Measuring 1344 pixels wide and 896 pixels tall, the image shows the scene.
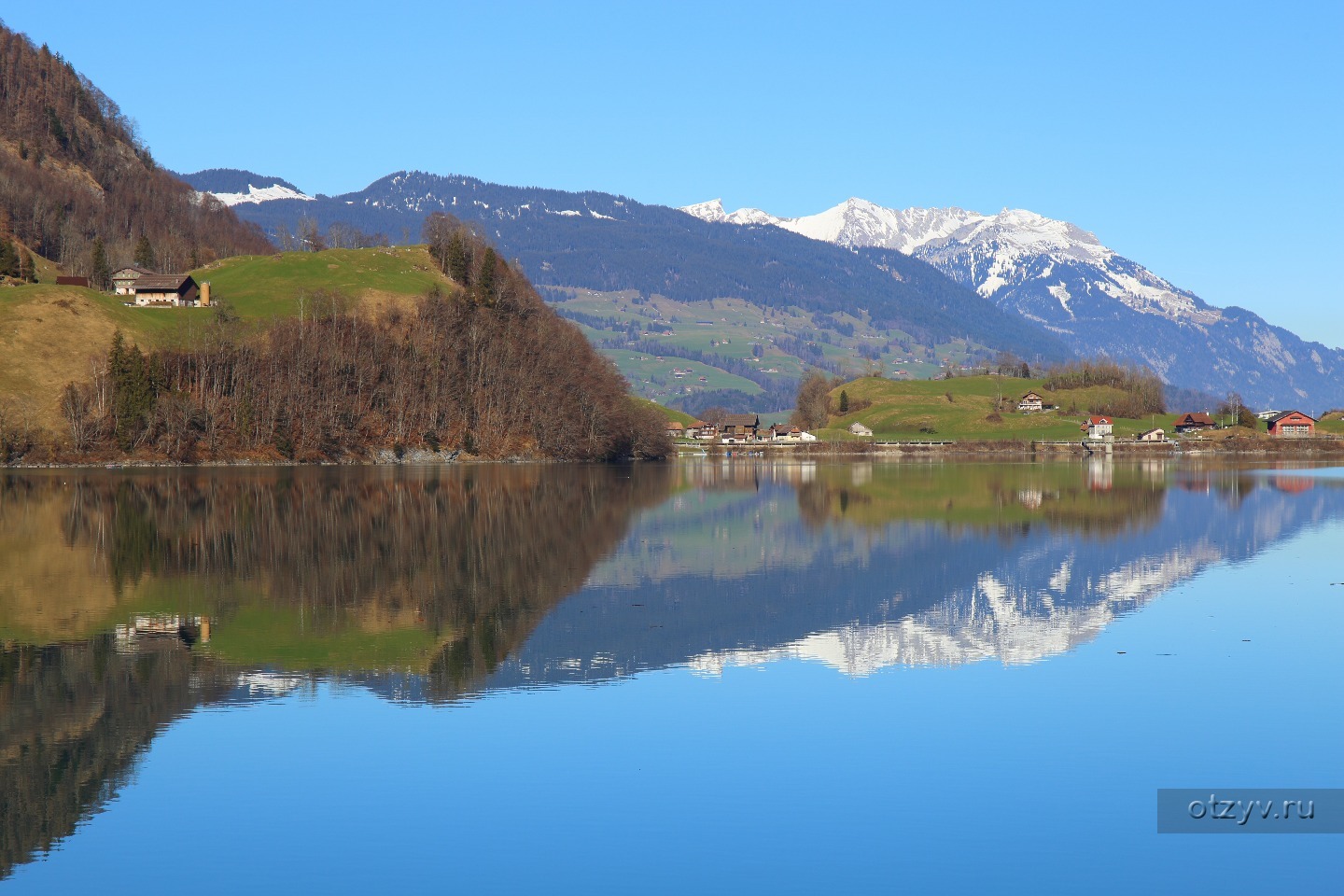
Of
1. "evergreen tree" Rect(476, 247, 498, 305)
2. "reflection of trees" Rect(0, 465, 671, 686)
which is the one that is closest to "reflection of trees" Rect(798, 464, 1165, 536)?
"reflection of trees" Rect(0, 465, 671, 686)

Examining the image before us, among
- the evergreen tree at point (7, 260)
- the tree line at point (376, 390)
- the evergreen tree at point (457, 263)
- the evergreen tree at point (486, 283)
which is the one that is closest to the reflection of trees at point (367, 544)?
the tree line at point (376, 390)

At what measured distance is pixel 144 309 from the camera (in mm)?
160125

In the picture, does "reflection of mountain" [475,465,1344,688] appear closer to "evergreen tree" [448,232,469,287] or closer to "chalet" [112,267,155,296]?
"evergreen tree" [448,232,469,287]

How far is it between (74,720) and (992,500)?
69.0m

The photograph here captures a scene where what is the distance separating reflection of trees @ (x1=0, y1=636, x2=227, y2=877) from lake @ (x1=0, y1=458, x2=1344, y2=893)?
83mm

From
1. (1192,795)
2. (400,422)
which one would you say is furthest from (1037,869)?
(400,422)

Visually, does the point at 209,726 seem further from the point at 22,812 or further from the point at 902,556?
the point at 902,556

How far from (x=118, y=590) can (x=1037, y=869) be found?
98.5ft

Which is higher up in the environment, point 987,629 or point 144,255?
point 144,255

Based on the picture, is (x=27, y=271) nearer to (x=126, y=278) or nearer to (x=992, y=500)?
(x=126, y=278)

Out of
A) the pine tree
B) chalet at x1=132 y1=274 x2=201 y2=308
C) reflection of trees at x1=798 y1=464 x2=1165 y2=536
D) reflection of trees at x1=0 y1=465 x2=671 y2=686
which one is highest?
the pine tree

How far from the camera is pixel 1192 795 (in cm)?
1906

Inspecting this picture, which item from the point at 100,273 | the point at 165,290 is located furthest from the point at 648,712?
the point at 100,273

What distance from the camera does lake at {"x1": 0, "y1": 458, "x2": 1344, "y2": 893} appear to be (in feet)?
54.5
